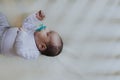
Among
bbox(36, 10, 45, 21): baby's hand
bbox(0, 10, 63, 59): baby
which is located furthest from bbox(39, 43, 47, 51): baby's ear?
bbox(36, 10, 45, 21): baby's hand

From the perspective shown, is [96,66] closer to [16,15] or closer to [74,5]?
[74,5]

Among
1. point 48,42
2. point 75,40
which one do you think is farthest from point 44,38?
point 75,40

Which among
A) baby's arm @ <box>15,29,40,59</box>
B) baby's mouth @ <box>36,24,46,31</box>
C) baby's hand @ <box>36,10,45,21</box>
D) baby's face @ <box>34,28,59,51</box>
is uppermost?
baby's hand @ <box>36,10,45,21</box>

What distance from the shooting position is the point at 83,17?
98cm

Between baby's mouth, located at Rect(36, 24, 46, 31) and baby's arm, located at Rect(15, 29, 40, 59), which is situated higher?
baby's mouth, located at Rect(36, 24, 46, 31)

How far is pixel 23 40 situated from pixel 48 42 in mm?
102

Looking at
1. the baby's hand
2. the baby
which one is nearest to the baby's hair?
the baby

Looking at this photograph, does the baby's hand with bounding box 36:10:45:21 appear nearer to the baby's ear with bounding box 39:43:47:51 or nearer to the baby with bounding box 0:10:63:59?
the baby with bounding box 0:10:63:59

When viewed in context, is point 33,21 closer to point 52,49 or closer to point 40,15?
point 40,15

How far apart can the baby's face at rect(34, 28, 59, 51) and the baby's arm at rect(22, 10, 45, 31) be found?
33 mm

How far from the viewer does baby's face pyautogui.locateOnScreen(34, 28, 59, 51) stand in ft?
3.04

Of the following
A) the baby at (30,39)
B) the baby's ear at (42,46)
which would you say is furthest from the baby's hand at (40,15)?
the baby's ear at (42,46)

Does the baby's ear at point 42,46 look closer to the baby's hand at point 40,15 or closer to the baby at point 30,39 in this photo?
the baby at point 30,39

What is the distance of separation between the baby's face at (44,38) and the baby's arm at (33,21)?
0.11 ft
